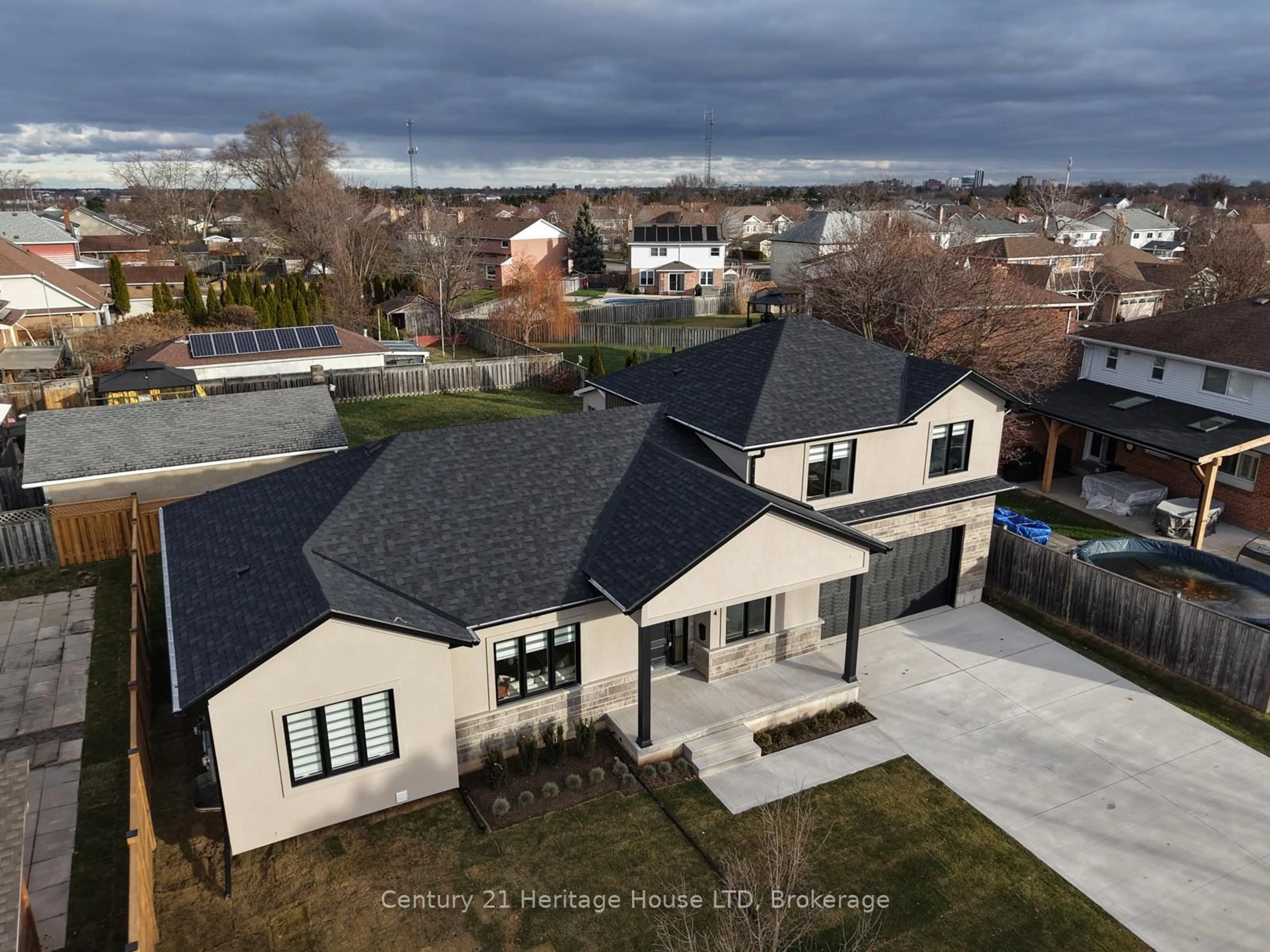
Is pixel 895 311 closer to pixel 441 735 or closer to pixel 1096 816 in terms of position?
pixel 1096 816

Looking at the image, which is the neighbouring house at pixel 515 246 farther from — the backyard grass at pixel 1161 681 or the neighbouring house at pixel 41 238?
the backyard grass at pixel 1161 681

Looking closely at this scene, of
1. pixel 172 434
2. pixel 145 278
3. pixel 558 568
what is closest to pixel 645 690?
pixel 558 568

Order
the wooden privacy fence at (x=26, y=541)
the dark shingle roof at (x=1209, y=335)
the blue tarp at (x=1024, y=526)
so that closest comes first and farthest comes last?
the wooden privacy fence at (x=26, y=541) → the blue tarp at (x=1024, y=526) → the dark shingle roof at (x=1209, y=335)

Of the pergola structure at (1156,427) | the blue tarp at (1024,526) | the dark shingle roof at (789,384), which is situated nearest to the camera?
the dark shingle roof at (789,384)

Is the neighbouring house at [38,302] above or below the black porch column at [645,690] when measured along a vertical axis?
above

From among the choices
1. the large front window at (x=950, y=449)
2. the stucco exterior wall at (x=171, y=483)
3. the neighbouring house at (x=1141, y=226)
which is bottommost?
the stucco exterior wall at (x=171, y=483)

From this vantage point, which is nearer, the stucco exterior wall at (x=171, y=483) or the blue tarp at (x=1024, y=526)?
the stucco exterior wall at (x=171, y=483)

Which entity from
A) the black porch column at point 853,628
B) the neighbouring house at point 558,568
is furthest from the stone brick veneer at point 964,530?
the black porch column at point 853,628
